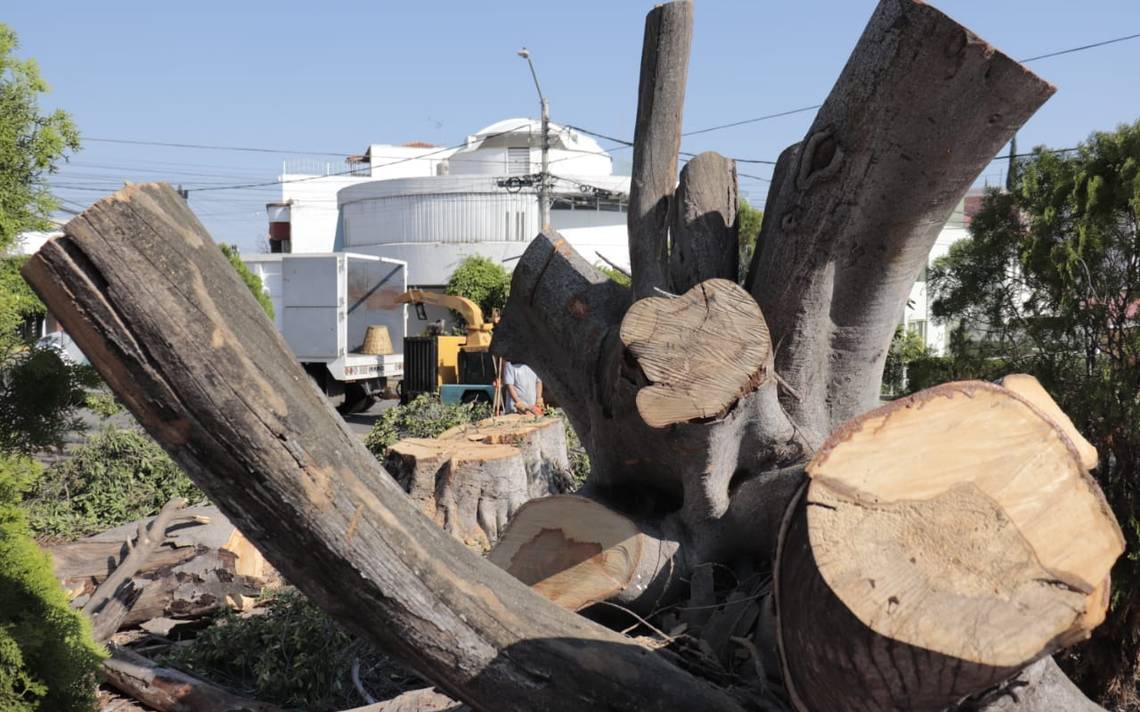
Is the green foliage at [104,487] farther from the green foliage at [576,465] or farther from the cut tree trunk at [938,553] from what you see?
the cut tree trunk at [938,553]

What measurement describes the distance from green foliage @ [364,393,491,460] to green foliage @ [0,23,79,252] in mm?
5826

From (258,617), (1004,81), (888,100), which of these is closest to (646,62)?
(888,100)

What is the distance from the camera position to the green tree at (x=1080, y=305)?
4516 millimetres

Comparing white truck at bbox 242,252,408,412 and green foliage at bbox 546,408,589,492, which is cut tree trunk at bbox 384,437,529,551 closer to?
green foliage at bbox 546,408,589,492

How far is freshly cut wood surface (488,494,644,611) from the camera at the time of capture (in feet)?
11.4

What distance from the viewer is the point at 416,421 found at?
9.75 m

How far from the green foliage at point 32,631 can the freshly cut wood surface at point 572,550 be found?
1.52 metres

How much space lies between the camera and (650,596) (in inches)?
138

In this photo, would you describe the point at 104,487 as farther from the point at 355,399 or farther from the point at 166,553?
the point at 355,399

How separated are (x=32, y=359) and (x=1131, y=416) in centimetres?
461

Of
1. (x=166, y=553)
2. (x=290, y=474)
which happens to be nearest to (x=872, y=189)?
(x=290, y=474)

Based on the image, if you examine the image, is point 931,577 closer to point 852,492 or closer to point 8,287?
point 852,492

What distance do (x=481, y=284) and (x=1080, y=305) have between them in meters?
23.8

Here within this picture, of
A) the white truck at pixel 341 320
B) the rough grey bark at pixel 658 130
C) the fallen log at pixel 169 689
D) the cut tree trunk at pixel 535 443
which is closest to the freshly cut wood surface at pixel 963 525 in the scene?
the rough grey bark at pixel 658 130
